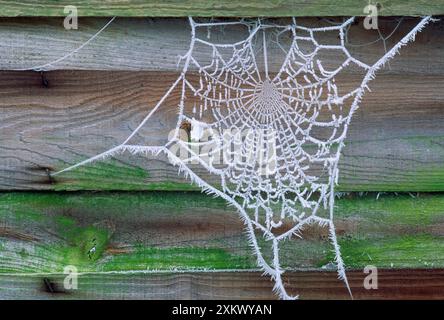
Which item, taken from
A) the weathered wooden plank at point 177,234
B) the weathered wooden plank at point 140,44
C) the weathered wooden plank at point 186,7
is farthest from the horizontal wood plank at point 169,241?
the weathered wooden plank at point 186,7

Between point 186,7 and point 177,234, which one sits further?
point 177,234

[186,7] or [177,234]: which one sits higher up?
[186,7]

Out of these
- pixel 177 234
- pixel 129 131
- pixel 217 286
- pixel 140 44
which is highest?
pixel 140 44

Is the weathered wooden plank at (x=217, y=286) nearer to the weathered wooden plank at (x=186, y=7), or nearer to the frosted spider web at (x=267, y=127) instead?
the frosted spider web at (x=267, y=127)

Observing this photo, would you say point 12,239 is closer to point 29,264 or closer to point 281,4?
point 29,264

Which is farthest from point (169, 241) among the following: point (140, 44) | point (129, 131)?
point (140, 44)

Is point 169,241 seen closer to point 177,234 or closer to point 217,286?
point 177,234
